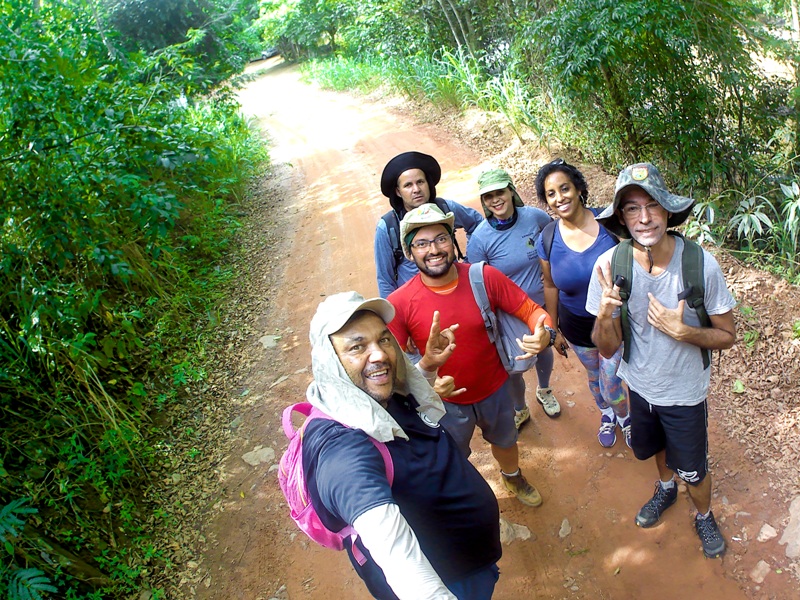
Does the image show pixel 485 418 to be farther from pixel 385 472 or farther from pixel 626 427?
pixel 385 472

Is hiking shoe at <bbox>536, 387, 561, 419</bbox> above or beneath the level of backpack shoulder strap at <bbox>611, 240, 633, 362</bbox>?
beneath

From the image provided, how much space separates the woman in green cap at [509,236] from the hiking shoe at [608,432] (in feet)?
2.07

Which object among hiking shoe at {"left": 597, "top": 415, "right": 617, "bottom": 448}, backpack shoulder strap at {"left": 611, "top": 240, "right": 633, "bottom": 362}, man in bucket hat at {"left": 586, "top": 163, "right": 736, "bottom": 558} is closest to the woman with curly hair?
hiking shoe at {"left": 597, "top": 415, "right": 617, "bottom": 448}

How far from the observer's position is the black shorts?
2.36m

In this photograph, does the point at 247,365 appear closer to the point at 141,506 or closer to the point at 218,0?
the point at 141,506

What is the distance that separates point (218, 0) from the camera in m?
12.5

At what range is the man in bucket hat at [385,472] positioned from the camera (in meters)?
1.39

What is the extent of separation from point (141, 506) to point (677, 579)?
3560 millimetres

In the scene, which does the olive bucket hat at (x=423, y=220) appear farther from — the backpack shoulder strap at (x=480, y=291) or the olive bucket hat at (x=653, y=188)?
the olive bucket hat at (x=653, y=188)

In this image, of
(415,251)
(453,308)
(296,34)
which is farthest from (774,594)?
(296,34)

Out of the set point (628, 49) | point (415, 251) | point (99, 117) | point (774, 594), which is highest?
point (99, 117)

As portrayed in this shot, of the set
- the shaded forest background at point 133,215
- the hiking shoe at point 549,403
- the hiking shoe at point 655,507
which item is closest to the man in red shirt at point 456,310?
the hiking shoe at point 655,507

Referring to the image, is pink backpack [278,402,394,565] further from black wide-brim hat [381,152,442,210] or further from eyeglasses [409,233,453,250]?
black wide-brim hat [381,152,442,210]

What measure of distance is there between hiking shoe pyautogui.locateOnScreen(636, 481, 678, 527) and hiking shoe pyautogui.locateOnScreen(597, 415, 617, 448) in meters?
0.53
